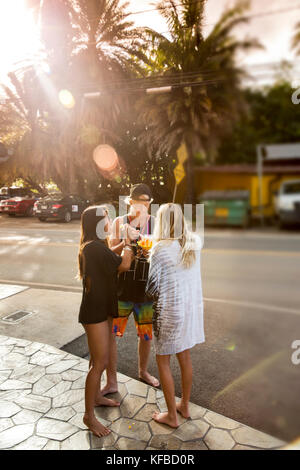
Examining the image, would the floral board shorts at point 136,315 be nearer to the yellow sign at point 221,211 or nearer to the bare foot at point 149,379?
the bare foot at point 149,379

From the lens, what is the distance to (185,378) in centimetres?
244

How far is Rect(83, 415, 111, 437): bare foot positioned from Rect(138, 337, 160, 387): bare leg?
699 mm

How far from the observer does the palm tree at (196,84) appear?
6.55 feet

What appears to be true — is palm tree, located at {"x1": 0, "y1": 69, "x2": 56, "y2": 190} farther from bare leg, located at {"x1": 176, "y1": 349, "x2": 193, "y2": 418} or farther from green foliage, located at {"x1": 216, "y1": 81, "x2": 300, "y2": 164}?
bare leg, located at {"x1": 176, "y1": 349, "x2": 193, "y2": 418}

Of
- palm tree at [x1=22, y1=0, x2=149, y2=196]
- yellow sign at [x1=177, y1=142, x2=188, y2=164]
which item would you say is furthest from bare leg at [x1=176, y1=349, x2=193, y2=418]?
palm tree at [x1=22, y1=0, x2=149, y2=196]

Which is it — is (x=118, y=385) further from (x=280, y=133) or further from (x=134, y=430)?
(x=280, y=133)

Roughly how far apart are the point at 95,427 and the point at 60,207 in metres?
2.07

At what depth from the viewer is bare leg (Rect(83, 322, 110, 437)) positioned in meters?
2.30

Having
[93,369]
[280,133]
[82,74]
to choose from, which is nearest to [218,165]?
[280,133]

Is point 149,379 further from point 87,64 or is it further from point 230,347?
point 87,64

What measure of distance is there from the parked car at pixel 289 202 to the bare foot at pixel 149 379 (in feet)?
6.82

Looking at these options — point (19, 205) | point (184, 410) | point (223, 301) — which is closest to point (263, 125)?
point (184, 410)

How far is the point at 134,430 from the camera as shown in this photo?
2.42 m

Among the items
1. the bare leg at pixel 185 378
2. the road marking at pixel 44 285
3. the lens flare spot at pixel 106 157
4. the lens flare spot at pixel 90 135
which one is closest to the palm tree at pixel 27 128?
the lens flare spot at pixel 90 135
